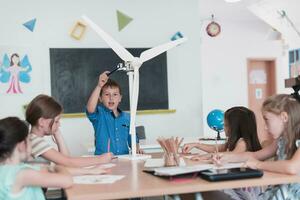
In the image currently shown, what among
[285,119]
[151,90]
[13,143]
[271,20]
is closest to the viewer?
[13,143]

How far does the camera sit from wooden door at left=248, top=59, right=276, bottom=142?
7.10 meters

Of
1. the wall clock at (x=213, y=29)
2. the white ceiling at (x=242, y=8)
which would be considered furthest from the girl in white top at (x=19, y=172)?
the wall clock at (x=213, y=29)

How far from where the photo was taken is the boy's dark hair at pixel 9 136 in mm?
1472

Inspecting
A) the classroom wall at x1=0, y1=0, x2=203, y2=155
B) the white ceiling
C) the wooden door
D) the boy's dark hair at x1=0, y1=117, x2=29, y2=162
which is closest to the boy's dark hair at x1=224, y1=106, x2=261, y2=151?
the boy's dark hair at x1=0, y1=117, x2=29, y2=162

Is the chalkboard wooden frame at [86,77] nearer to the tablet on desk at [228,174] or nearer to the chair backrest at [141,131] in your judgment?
the chair backrest at [141,131]

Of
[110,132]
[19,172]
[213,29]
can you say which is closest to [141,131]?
[110,132]

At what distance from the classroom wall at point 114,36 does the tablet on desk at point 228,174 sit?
92.6 inches

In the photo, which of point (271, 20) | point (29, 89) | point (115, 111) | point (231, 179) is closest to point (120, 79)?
point (29, 89)

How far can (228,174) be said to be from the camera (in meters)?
1.36

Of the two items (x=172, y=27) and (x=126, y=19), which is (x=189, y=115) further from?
(x=126, y=19)

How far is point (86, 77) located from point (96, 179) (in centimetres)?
240

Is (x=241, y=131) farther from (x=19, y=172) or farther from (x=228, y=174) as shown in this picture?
(x=19, y=172)

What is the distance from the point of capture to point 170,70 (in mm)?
4012

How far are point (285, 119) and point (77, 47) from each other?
2539 millimetres
